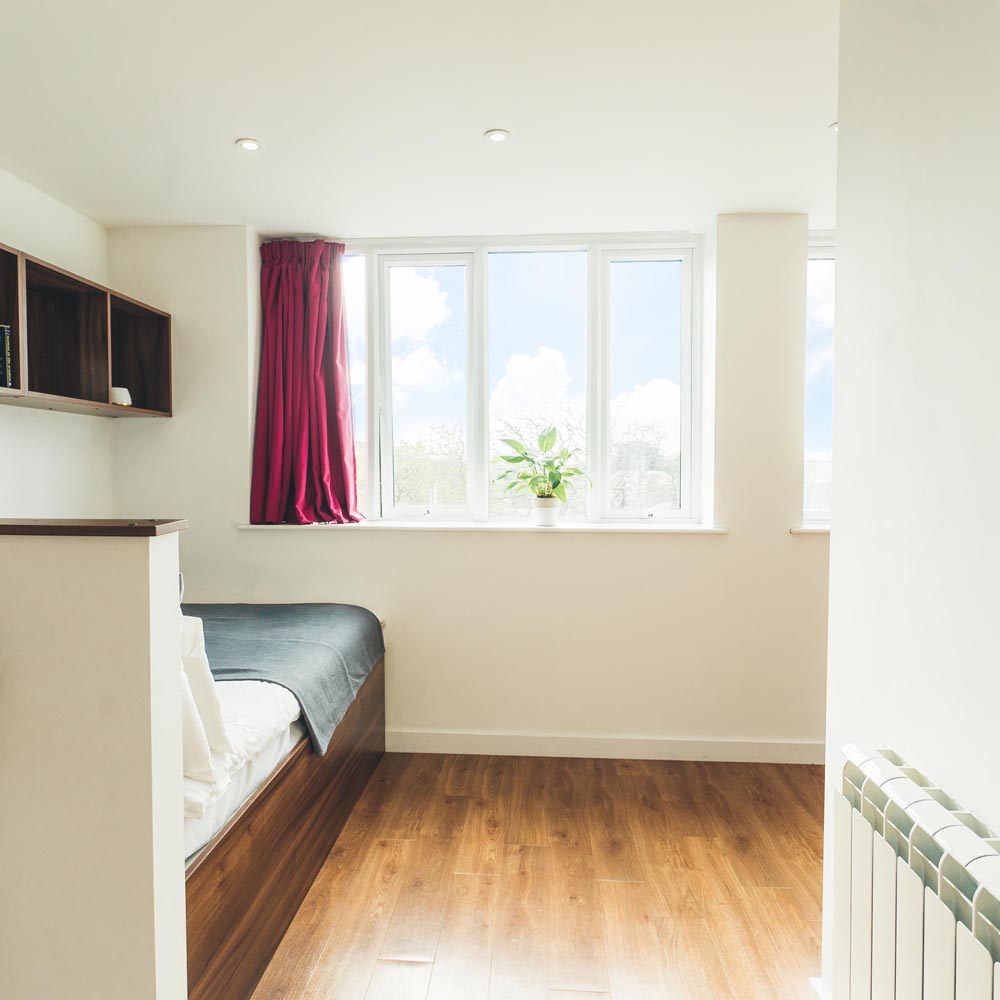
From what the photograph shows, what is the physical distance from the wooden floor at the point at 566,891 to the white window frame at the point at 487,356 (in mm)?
1244

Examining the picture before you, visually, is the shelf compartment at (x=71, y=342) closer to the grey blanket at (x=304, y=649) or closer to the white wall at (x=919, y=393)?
the grey blanket at (x=304, y=649)

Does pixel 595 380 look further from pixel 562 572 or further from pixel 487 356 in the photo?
pixel 562 572

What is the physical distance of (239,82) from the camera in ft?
6.53

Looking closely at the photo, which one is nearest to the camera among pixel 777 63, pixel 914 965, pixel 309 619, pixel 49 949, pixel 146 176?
pixel 914 965

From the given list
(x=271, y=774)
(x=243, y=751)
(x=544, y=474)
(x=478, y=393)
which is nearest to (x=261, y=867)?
(x=271, y=774)

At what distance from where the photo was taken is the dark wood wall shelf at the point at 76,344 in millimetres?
2271

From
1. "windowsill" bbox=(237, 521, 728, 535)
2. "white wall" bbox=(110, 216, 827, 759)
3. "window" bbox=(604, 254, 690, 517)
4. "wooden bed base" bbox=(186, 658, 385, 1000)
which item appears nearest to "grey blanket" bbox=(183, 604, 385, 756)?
"wooden bed base" bbox=(186, 658, 385, 1000)

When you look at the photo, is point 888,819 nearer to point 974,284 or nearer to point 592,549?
point 974,284

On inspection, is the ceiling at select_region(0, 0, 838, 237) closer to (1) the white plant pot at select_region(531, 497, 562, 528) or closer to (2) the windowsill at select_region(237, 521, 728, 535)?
(1) the white plant pot at select_region(531, 497, 562, 528)

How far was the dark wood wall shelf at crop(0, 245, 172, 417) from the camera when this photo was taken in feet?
7.45

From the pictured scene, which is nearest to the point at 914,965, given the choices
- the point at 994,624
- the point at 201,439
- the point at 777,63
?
the point at 994,624

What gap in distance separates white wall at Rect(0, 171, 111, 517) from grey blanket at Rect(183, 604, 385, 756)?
702 mm

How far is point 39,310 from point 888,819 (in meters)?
3.20

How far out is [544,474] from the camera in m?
3.30
